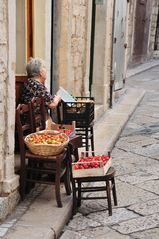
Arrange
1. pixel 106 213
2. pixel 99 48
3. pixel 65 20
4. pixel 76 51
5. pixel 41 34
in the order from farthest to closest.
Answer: pixel 99 48
pixel 76 51
pixel 65 20
pixel 41 34
pixel 106 213

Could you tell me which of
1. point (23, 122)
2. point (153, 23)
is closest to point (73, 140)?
point (23, 122)

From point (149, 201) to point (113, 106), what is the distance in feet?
18.4

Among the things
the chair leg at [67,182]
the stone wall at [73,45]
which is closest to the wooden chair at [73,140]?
the chair leg at [67,182]

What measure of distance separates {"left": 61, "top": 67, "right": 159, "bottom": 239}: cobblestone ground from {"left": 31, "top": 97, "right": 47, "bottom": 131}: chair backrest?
3.02ft

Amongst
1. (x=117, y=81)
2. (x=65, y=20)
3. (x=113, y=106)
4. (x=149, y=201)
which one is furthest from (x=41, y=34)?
(x=117, y=81)

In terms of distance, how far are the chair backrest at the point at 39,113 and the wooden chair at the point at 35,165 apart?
13 centimetres

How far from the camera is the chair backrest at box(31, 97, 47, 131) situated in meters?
4.78

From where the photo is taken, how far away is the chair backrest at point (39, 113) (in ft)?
15.7

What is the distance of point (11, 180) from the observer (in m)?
4.21

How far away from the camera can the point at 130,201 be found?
4.95m

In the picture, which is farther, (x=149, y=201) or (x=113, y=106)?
(x=113, y=106)

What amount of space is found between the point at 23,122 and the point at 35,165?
47cm

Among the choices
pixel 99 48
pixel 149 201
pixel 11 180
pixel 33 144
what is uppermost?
pixel 99 48

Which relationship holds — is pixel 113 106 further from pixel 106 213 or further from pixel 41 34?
pixel 106 213
